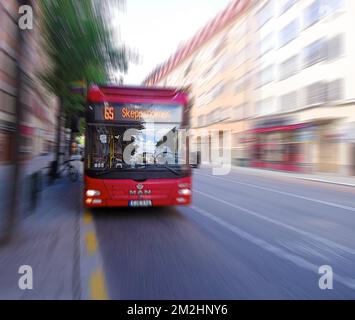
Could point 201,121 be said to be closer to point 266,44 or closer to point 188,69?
point 188,69

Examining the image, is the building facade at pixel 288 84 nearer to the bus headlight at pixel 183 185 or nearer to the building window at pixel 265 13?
the building window at pixel 265 13

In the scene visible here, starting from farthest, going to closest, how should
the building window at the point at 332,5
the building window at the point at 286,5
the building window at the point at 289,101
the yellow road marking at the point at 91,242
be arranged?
the building window at the point at 286,5
the building window at the point at 289,101
the building window at the point at 332,5
the yellow road marking at the point at 91,242

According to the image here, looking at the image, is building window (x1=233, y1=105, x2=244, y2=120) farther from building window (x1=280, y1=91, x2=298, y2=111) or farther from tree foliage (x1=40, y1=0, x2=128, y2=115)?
tree foliage (x1=40, y1=0, x2=128, y2=115)

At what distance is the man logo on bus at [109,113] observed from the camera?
6.89 m

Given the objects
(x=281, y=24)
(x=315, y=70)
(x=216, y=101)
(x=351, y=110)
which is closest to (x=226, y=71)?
(x=216, y=101)

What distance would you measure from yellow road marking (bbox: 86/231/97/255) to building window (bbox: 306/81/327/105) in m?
22.4

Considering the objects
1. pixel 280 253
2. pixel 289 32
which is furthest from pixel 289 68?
pixel 280 253

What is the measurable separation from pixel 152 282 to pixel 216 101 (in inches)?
1746

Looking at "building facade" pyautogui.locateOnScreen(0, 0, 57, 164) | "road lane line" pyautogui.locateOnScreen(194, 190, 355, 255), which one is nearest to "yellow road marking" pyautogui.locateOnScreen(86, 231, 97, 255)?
"building facade" pyautogui.locateOnScreen(0, 0, 57, 164)

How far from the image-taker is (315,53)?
24906 mm

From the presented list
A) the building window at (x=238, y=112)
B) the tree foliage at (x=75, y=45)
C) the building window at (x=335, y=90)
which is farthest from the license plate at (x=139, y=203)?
the building window at (x=238, y=112)

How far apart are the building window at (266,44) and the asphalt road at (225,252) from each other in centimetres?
2685

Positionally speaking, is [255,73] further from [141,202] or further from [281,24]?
[141,202]
